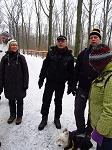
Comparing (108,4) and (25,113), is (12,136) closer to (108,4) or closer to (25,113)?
(25,113)

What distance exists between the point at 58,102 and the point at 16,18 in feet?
91.2

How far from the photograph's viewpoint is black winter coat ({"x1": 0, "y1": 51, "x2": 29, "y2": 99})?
600 cm

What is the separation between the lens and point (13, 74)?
237 inches

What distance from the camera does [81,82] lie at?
489cm

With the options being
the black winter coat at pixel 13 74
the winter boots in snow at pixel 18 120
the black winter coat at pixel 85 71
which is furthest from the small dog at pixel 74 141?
the black winter coat at pixel 13 74

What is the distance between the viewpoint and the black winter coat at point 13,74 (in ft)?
19.7

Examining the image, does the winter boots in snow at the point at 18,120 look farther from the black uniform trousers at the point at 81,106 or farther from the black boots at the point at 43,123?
the black uniform trousers at the point at 81,106

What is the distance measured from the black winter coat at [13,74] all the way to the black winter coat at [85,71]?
148 cm

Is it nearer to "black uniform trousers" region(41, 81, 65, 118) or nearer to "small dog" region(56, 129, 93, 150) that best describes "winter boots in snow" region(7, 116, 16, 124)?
"black uniform trousers" region(41, 81, 65, 118)

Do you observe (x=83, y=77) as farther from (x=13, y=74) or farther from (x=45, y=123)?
(x=13, y=74)

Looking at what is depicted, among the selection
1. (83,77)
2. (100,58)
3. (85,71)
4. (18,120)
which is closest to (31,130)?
(18,120)

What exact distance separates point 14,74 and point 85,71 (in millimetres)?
1842

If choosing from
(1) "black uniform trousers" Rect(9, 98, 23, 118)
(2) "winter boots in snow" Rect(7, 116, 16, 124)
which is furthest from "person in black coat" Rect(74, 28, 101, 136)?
(2) "winter boots in snow" Rect(7, 116, 16, 124)

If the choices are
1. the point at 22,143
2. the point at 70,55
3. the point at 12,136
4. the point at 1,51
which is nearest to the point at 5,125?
the point at 12,136
